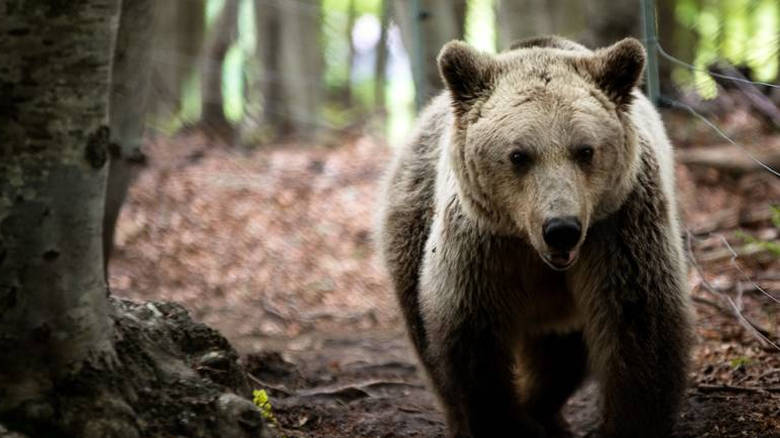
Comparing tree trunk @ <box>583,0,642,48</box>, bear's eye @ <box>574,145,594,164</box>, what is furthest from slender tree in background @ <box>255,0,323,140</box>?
bear's eye @ <box>574,145,594,164</box>

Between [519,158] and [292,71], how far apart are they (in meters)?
15.7

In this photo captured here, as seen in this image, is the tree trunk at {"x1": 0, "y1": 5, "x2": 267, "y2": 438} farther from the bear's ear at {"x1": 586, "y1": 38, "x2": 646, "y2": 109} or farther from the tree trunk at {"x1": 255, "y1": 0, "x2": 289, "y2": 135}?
the tree trunk at {"x1": 255, "y1": 0, "x2": 289, "y2": 135}

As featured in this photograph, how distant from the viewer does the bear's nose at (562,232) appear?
370 centimetres

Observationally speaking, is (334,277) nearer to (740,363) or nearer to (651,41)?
(651,41)

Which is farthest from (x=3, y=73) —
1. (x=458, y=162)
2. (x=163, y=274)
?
(x=163, y=274)

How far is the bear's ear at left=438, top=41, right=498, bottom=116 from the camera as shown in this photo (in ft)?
14.6

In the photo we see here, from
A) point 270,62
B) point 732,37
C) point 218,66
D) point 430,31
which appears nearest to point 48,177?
point 430,31

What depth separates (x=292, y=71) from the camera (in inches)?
758

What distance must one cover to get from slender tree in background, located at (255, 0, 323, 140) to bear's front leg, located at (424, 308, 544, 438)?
44.3ft

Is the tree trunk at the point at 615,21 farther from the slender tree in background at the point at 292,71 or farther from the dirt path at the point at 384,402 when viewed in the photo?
the slender tree in background at the point at 292,71

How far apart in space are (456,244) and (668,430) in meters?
A: 1.30

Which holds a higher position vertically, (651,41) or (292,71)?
(292,71)

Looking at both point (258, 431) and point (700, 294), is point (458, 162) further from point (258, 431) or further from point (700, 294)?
point (700, 294)

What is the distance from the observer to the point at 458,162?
14.5 ft
